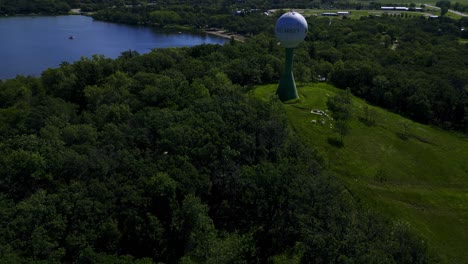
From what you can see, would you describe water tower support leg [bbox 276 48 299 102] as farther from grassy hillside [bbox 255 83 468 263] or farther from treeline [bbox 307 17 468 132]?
treeline [bbox 307 17 468 132]

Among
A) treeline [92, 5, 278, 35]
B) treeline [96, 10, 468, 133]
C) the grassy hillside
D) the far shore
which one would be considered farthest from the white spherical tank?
the far shore

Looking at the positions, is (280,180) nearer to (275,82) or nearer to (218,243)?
(218,243)

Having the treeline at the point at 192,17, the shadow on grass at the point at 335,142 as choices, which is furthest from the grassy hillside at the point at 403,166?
the treeline at the point at 192,17

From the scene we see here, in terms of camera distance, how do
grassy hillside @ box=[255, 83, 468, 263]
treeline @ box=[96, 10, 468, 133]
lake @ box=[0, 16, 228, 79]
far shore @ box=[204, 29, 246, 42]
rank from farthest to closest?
far shore @ box=[204, 29, 246, 42] < lake @ box=[0, 16, 228, 79] < treeline @ box=[96, 10, 468, 133] < grassy hillside @ box=[255, 83, 468, 263]

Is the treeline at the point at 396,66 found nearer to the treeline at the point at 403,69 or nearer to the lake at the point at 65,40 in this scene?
the treeline at the point at 403,69

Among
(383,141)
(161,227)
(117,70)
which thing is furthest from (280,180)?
(117,70)

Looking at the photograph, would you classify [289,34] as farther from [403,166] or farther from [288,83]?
[403,166]

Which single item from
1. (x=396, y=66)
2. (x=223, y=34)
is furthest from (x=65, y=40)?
(x=396, y=66)
